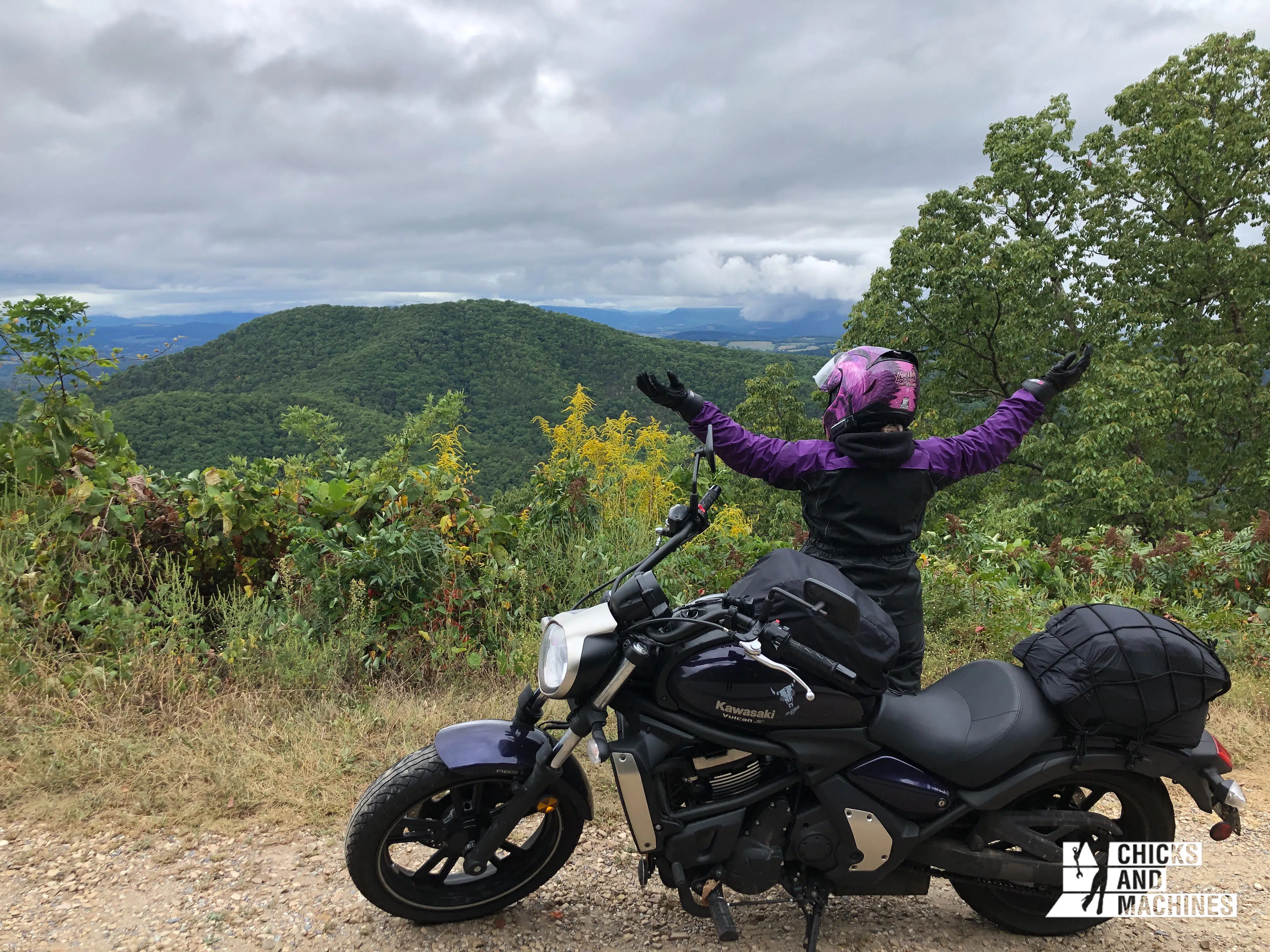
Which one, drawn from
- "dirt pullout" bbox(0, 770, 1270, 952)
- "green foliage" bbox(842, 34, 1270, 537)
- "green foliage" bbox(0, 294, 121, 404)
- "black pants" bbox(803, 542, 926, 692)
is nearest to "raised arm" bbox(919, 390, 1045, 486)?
"black pants" bbox(803, 542, 926, 692)

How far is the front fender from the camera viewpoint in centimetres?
244

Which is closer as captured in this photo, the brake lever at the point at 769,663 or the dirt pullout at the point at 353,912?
the brake lever at the point at 769,663

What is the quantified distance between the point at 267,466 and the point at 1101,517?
13505 millimetres

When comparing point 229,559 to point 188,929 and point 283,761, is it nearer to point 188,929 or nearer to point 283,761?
point 283,761

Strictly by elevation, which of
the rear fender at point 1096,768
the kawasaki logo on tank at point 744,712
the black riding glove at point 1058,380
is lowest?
the rear fender at point 1096,768

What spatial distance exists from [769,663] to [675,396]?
47.1 inches

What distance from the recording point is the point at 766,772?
7.80 ft

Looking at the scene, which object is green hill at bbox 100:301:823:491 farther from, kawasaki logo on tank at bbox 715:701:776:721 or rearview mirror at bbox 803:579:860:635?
rearview mirror at bbox 803:579:860:635

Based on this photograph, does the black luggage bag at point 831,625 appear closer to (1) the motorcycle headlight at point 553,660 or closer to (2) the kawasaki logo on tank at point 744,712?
(2) the kawasaki logo on tank at point 744,712

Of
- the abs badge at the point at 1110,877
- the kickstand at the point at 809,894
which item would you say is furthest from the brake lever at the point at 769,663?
the abs badge at the point at 1110,877

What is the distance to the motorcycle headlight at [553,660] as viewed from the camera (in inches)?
86.6

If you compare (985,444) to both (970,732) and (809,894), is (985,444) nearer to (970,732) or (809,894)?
(970,732)

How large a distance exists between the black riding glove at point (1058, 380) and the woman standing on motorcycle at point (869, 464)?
1.02 ft

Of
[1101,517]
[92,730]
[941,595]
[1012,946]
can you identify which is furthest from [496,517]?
[1101,517]
